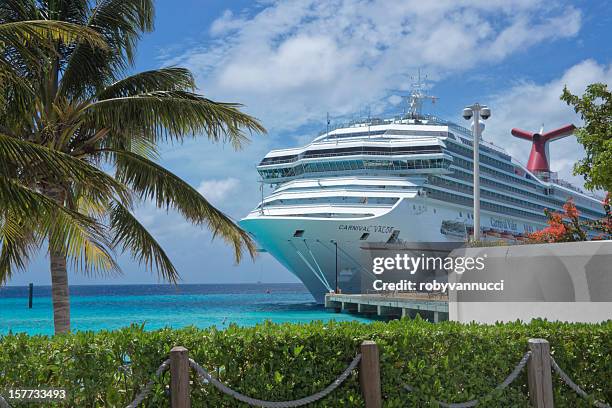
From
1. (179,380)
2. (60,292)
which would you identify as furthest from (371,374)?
(60,292)

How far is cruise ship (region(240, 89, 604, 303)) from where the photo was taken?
36406 millimetres

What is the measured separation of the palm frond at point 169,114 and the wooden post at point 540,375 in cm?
577

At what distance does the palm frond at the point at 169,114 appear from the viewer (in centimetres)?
1038

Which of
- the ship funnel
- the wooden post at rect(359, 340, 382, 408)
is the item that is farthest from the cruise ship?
the wooden post at rect(359, 340, 382, 408)

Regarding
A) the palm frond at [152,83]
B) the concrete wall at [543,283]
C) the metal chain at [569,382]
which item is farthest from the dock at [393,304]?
the metal chain at [569,382]

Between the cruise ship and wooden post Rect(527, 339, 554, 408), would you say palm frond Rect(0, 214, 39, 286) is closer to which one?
wooden post Rect(527, 339, 554, 408)

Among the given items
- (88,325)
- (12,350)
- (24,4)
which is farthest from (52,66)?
(88,325)

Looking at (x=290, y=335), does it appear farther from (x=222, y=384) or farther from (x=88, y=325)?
(x=88, y=325)

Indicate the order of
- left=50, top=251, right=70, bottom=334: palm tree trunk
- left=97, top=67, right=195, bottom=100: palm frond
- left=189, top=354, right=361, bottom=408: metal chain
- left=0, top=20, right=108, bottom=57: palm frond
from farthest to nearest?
left=97, top=67, right=195, bottom=100: palm frond → left=50, top=251, right=70, bottom=334: palm tree trunk → left=0, top=20, right=108, bottom=57: palm frond → left=189, top=354, right=361, bottom=408: metal chain

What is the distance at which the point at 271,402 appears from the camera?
5762mm

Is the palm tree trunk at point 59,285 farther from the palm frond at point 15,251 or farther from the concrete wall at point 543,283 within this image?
the concrete wall at point 543,283

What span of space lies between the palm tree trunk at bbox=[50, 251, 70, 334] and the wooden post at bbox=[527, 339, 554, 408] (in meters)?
6.62

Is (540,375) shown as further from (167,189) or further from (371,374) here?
(167,189)

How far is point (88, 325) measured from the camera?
52656 millimetres
